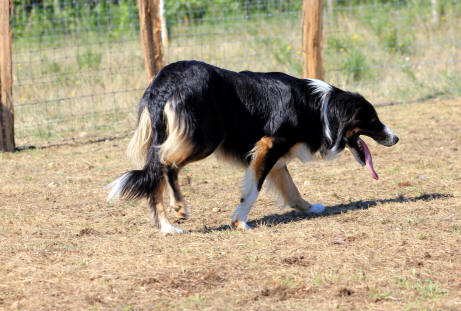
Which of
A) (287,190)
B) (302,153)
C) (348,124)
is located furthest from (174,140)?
(348,124)

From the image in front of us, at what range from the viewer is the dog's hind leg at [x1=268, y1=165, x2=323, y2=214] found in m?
6.01

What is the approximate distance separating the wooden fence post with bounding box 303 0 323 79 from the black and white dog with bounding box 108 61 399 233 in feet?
13.6

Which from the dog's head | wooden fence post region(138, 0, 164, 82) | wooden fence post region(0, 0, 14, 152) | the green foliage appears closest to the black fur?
the dog's head

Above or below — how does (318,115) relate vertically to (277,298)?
above

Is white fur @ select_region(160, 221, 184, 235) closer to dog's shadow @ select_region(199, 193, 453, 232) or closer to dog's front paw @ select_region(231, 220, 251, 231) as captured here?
dog's shadow @ select_region(199, 193, 453, 232)

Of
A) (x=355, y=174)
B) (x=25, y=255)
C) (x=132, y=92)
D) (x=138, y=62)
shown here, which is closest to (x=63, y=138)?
(x=132, y=92)

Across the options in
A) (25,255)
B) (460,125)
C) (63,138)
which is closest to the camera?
(25,255)

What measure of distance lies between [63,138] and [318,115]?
5359 mm

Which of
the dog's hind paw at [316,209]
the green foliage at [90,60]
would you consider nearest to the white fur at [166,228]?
the dog's hind paw at [316,209]

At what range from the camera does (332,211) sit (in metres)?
6.05

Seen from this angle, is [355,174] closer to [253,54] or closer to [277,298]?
[277,298]

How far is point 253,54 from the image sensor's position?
12.6 m

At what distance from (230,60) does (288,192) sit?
641 cm

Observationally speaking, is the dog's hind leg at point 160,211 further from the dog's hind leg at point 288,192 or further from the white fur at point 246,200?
the dog's hind leg at point 288,192
